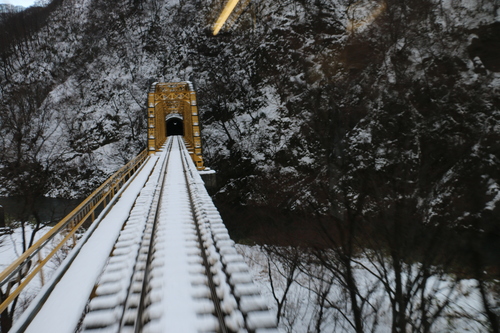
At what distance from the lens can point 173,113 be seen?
3350cm

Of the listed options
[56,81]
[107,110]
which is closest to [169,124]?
[107,110]

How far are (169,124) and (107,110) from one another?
8360 millimetres

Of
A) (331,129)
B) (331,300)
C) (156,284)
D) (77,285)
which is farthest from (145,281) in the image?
(331,129)

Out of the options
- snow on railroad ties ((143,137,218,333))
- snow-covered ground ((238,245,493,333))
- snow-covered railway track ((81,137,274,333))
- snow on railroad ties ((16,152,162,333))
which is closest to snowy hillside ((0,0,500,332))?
snow-covered ground ((238,245,493,333))

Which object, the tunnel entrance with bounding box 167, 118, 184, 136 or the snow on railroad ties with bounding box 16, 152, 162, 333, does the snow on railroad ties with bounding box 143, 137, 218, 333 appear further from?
the tunnel entrance with bounding box 167, 118, 184, 136

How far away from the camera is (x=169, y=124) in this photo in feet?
123

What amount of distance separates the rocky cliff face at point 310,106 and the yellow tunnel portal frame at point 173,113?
218 cm

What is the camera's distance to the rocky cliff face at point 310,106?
1614cm

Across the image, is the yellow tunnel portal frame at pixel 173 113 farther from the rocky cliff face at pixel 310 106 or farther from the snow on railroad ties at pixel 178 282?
the snow on railroad ties at pixel 178 282

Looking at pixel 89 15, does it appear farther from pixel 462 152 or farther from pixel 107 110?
pixel 462 152

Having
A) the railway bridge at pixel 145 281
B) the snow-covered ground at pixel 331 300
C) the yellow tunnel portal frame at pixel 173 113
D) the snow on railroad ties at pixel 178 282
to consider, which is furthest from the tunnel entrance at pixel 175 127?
the snow on railroad ties at pixel 178 282

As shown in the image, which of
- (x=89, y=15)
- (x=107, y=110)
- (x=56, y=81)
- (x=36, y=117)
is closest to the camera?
(x=107, y=110)

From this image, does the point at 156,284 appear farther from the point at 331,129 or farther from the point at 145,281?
the point at 331,129

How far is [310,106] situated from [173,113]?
19.2 metres
